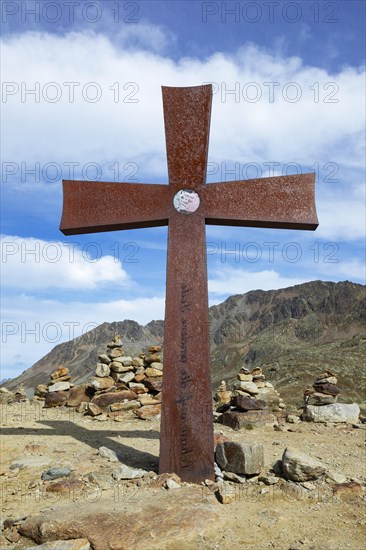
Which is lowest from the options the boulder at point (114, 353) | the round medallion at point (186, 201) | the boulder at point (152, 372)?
the boulder at point (152, 372)

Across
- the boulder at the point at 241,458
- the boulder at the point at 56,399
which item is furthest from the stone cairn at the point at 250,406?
the boulder at the point at 56,399

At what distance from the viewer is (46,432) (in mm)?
10062

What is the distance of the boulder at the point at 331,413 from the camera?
486 inches

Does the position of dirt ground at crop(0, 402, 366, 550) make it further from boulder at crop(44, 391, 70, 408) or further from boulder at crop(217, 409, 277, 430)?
boulder at crop(44, 391, 70, 408)

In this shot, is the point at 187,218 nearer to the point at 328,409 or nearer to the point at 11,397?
the point at 328,409

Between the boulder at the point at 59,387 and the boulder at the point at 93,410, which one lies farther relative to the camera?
the boulder at the point at 59,387

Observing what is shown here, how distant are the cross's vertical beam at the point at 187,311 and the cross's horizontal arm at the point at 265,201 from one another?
0.28 m

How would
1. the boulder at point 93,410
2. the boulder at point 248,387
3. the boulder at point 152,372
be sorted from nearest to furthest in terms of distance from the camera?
the boulder at point 93,410, the boulder at point 248,387, the boulder at point 152,372

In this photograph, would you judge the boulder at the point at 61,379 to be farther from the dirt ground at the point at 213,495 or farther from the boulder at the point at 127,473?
the boulder at the point at 127,473

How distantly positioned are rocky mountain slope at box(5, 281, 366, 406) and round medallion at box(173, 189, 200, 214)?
89.4 meters

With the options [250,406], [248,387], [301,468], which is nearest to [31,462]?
[301,468]

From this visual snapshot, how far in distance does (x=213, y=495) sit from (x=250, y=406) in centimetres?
586

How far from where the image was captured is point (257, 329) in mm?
161000

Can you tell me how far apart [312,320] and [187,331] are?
5558 inches
